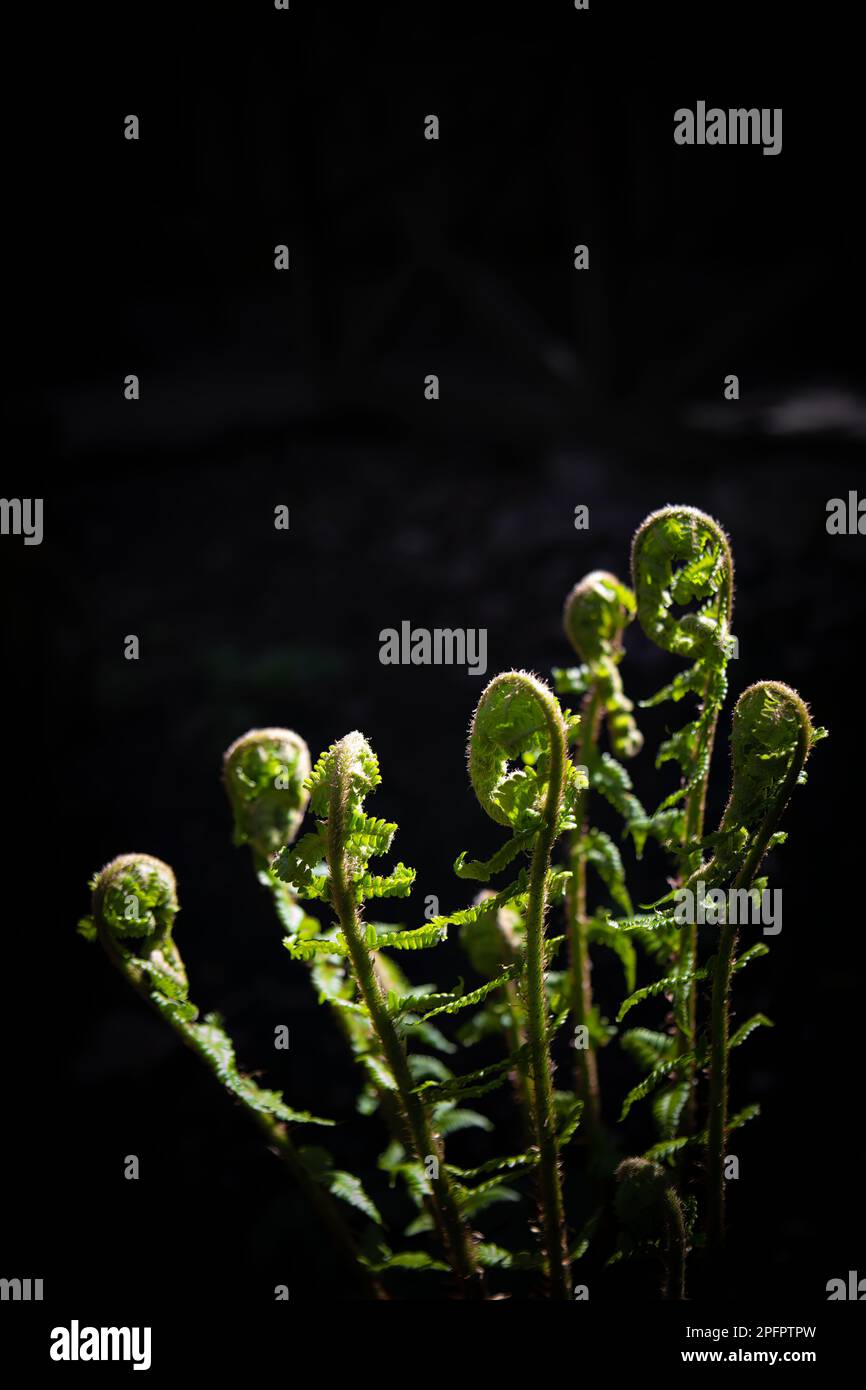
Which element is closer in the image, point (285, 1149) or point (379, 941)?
point (379, 941)

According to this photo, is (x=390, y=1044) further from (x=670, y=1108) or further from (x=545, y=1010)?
(x=670, y=1108)

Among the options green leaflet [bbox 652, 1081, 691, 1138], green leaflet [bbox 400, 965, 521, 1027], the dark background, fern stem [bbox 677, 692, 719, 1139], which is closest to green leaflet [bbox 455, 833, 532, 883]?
green leaflet [bbox 400, 965, 521, 1027]

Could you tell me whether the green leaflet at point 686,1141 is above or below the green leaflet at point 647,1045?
below

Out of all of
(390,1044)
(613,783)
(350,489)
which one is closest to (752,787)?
(613,783)

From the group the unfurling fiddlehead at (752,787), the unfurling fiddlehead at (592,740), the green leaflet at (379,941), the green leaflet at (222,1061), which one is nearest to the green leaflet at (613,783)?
the unfurling fiddlehead at (592,740)

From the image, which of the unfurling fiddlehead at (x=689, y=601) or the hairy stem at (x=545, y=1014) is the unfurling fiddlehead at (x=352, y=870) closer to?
the hairy stem at (x=545, y=1014)
